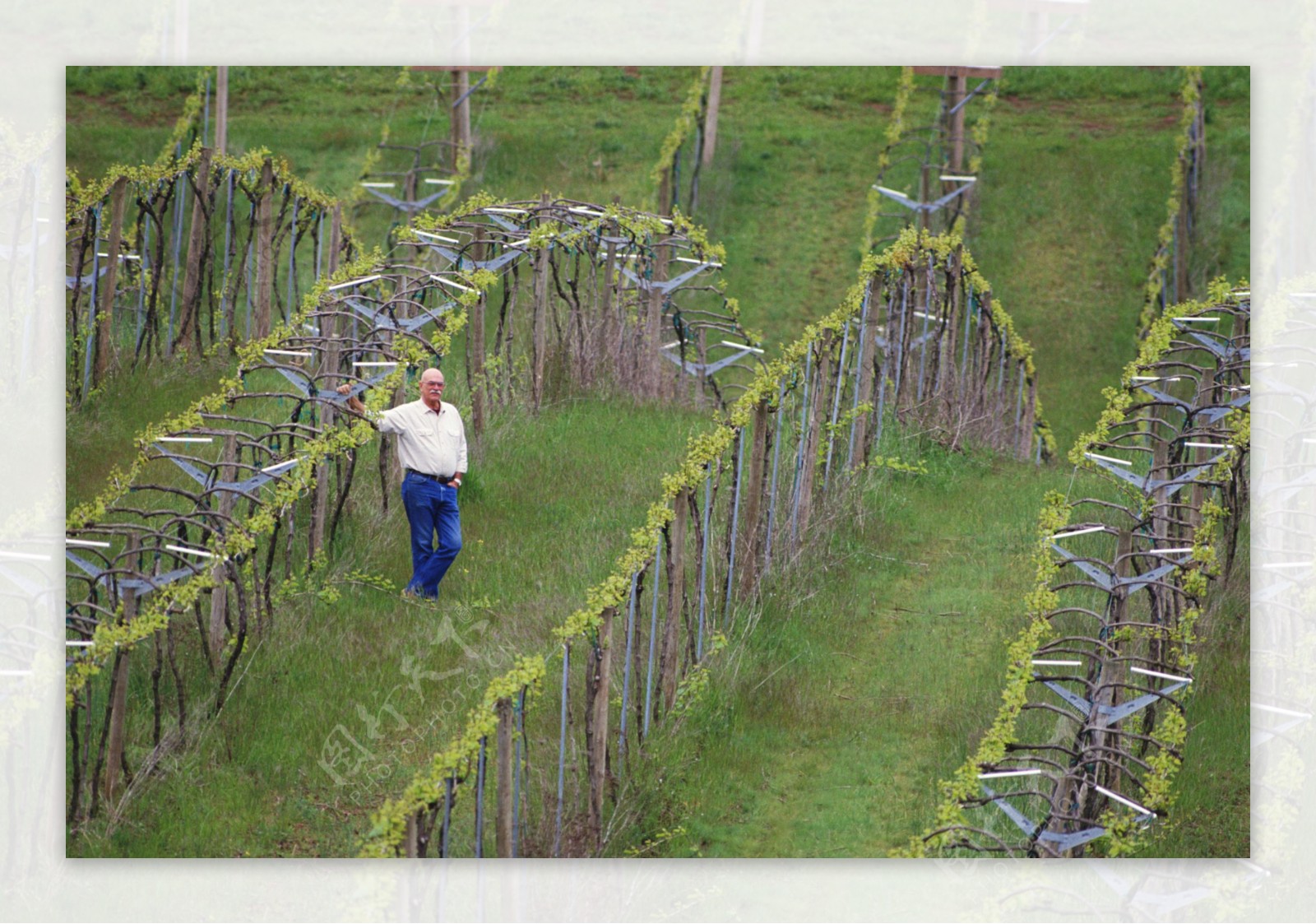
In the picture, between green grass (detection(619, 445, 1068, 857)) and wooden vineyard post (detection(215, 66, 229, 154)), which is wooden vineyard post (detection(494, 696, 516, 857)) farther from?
wooden vineyard post (detection(215, 66, 229, 154))

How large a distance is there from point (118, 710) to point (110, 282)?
3204 millimetres

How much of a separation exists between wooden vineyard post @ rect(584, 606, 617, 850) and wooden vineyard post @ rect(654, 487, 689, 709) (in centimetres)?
59

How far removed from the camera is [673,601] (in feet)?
24.9

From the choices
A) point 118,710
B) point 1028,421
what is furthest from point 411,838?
point 1028,421

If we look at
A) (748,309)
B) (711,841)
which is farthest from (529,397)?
(711,841)

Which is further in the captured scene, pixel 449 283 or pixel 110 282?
pixel 110 282

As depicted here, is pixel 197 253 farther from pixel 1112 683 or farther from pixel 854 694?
pixel 1112 683

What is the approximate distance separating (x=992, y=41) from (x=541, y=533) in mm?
3315

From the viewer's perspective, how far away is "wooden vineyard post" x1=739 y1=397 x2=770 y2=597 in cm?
837

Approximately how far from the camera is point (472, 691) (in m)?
7.67

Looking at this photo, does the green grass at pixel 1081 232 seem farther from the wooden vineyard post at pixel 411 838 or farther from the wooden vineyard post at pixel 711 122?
the wooden vineyard post at pixel 411 838

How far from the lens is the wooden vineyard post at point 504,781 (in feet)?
21.1

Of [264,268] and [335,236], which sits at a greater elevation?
[335,236]

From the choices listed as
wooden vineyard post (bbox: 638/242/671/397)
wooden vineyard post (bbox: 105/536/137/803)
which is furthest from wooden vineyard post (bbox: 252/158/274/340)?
wooden vineyard post (bbox: 105/536/137/803)
